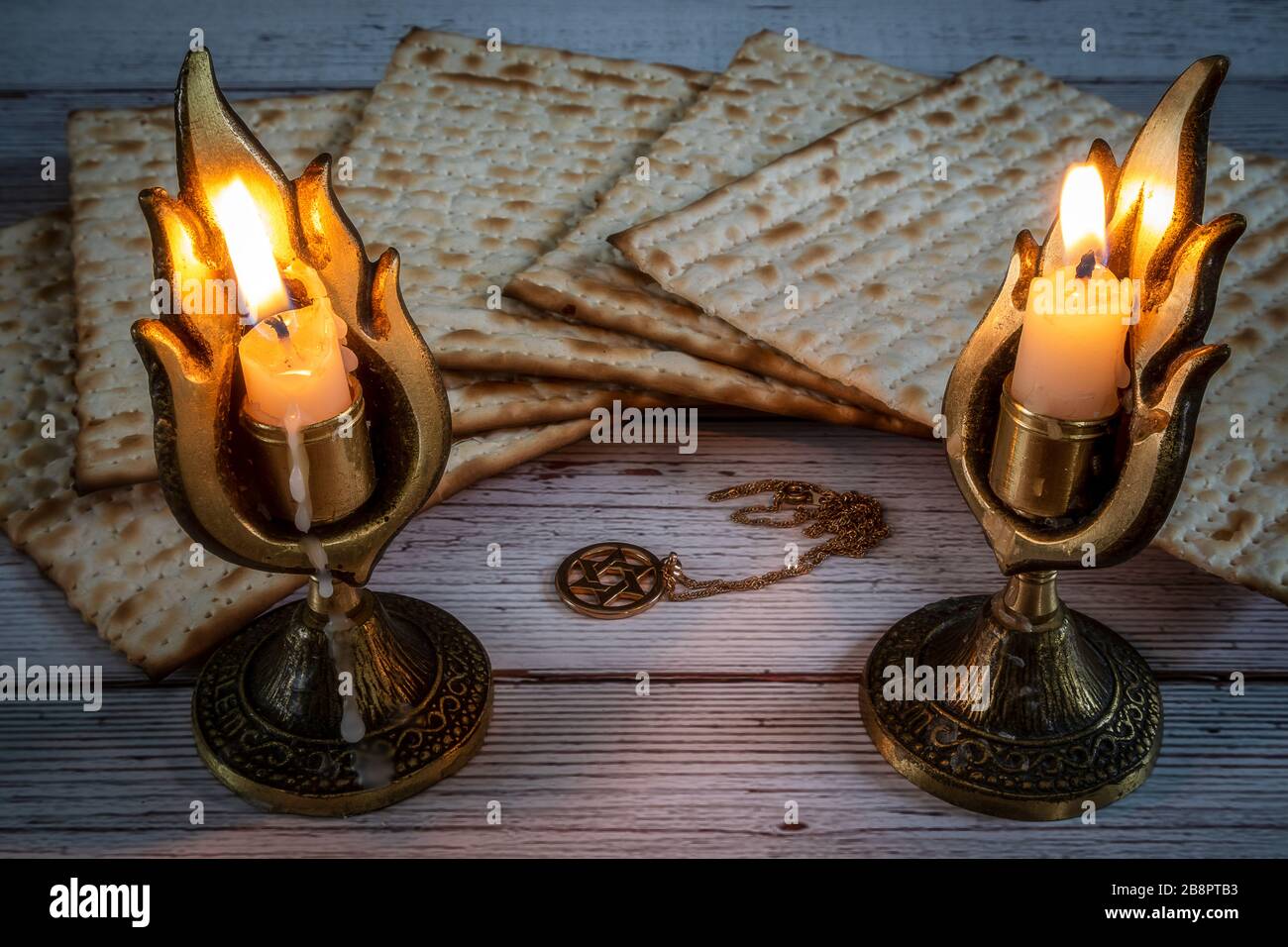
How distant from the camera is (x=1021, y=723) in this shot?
1.05 meters

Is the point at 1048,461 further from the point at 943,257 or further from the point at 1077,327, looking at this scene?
the point at 943,257

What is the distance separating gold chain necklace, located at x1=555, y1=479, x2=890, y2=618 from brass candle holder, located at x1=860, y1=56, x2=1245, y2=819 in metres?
0.15

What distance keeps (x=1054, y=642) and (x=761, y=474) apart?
42 cm

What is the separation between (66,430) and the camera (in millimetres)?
1374

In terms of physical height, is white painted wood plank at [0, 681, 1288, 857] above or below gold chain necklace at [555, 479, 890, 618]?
below

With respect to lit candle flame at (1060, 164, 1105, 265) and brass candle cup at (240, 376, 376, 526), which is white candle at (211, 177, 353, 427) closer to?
brass candle cup at (240, 376, 376, 526)

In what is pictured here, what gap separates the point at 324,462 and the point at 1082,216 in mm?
546

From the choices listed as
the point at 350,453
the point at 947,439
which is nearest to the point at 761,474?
the point at 947,439

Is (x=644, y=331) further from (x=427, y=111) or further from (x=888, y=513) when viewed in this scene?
(x=427, y=111)

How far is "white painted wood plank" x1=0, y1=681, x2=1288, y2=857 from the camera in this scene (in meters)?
1.01

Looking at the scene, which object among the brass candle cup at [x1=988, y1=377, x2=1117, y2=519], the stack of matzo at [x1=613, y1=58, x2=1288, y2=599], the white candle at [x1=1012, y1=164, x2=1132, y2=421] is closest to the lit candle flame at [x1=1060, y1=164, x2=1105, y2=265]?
the white candle at [x1=1012, y1=164, x2=1132, y2=421]

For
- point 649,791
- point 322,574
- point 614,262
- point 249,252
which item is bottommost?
point 649,791


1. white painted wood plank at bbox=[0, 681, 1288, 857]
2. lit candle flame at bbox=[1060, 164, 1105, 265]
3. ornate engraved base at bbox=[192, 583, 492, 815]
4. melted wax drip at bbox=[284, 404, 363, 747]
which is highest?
lit candle flame at bbox=[1060, 164, 1105, 265]

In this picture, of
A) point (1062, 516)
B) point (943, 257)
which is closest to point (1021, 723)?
point (1062, 516)
